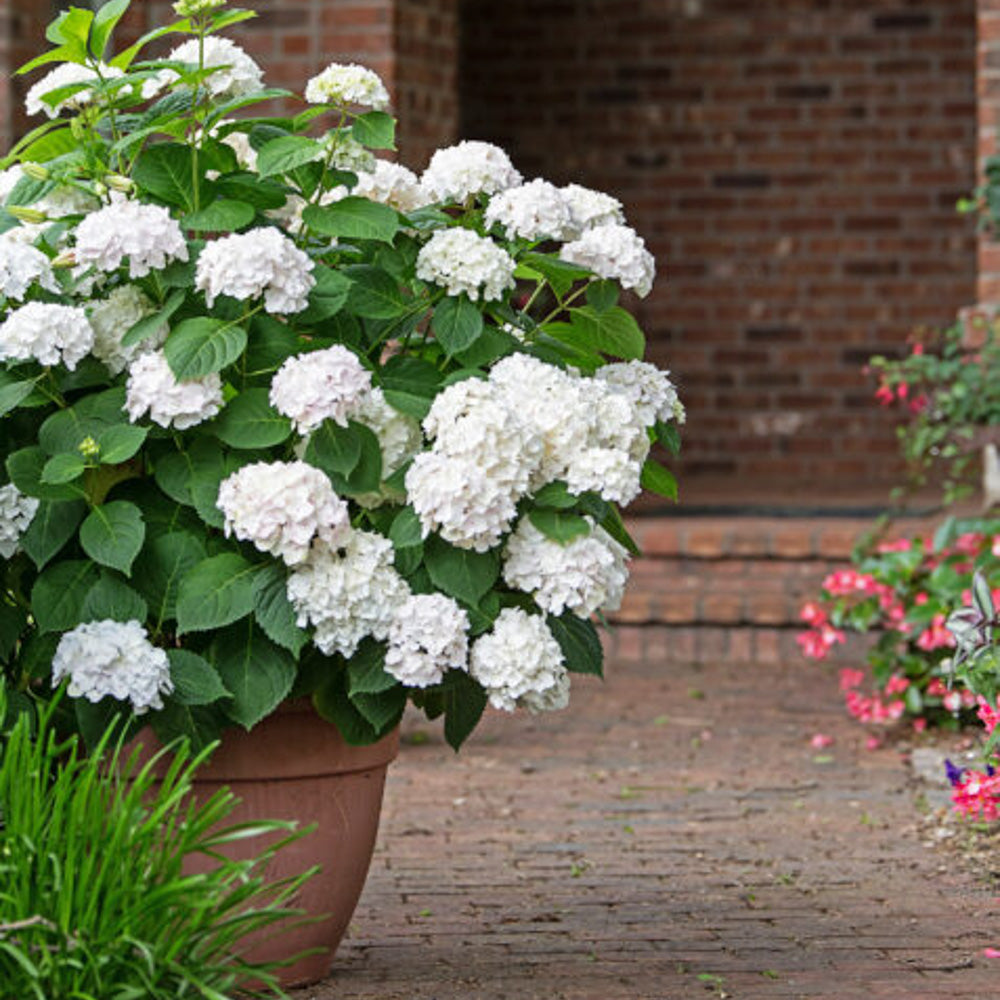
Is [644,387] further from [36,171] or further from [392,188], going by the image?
[36,171]

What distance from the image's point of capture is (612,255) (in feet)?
11.6

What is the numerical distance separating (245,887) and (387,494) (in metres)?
0.78

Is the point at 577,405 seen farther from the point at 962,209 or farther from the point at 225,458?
the point at 962,209

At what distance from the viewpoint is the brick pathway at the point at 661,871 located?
12.1ft

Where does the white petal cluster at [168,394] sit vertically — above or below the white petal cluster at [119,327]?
below

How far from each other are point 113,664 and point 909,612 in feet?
10.7

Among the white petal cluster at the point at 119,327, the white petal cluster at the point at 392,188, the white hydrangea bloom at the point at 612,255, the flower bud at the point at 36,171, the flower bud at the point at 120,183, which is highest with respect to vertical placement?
the flower bud at the point at 36,171

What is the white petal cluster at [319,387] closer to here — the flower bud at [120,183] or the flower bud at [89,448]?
the flower bud at [89,448]

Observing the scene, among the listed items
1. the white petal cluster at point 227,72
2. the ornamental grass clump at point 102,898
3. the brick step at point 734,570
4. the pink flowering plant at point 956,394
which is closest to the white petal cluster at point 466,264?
the white petal cluster at point 227,72

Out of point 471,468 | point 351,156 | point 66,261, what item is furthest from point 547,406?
point 66,261

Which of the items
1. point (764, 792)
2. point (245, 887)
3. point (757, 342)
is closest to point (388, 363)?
point (245, 887)

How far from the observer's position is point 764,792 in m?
5.40

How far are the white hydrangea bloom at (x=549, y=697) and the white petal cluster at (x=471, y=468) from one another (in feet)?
0.82

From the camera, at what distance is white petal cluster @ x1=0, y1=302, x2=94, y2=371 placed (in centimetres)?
322
